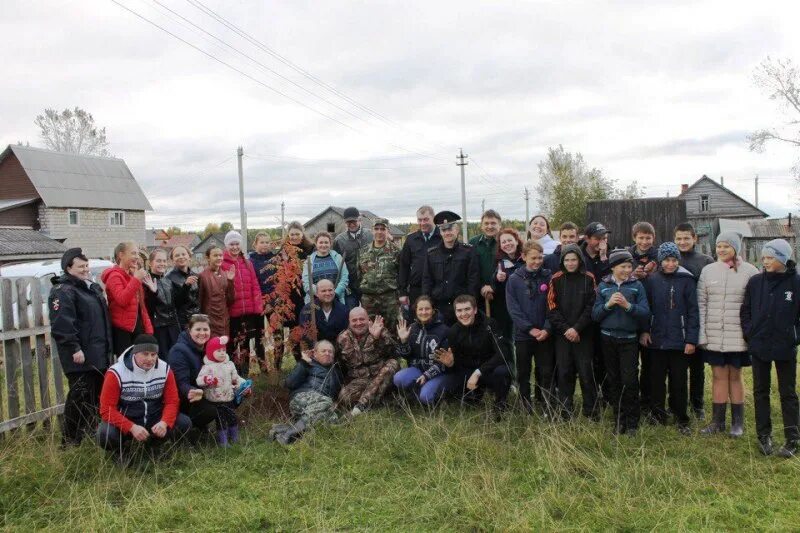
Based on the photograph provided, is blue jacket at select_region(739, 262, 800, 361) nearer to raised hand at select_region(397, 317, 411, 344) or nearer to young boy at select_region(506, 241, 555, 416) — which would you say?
young boy at select_region(506, 241, 555, 416)

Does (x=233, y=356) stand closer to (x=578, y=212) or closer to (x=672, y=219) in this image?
(x=672, y=219)

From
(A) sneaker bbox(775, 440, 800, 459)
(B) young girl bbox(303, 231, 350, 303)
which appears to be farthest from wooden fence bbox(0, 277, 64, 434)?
(A) sneaker bbox(775, 440, 800, 459)

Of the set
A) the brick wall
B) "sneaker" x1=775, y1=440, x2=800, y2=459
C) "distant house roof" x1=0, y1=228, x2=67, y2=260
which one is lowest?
"sneaker" x1=775, y1=440, x2=800, y2=459

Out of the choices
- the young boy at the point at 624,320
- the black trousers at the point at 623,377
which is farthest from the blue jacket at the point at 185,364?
the black trousers at the point at 623,377

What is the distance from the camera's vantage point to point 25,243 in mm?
24078

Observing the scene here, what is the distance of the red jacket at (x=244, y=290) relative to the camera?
673 centimetres

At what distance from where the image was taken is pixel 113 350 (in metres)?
5.62

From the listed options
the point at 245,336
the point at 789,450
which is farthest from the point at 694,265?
the point at 245,336

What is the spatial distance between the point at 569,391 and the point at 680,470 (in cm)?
143

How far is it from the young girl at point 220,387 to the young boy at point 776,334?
458 centimetres

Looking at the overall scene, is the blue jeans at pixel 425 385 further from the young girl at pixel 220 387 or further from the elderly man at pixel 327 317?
the young girl at pixel 220 387

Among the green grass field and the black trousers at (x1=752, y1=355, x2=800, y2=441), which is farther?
the black trousers at (x1=752, y1=355, x2=800, y2=441)

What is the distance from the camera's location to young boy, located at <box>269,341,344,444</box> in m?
5.55

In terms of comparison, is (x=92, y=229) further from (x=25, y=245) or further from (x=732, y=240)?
Answer: (x=732, y=240)
